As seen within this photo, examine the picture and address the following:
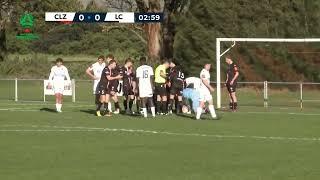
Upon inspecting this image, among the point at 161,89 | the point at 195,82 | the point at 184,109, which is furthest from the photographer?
the point at 184,109

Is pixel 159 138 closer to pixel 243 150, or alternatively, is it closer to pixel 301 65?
pixel 243 150

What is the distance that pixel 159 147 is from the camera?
16703 mm

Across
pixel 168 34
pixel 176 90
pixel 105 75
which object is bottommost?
pixel 176 90

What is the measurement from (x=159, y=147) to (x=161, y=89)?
10845 millimetres

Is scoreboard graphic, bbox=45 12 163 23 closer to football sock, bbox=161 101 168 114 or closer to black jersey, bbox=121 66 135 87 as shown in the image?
black jersey, bbox=121 66 135 87

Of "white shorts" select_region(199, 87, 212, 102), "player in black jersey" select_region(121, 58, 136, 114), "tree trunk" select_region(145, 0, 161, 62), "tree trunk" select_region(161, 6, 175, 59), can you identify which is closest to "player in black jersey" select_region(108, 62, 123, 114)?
"player in black jersey" select_region(121, 58, 136, 114)

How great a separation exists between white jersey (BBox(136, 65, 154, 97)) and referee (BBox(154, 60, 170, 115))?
46.3 inches

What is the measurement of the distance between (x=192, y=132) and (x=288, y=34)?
32.4 meters

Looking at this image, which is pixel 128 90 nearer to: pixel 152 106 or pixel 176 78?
pixel 176 78

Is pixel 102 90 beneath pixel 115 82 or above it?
beneath

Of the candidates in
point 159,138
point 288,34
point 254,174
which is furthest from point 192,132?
point 288,34

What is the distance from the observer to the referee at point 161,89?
1072 inches

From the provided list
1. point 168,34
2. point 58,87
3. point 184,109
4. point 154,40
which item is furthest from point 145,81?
point 168,34

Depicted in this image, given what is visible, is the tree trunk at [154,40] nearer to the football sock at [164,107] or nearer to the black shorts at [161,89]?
the football sock at [164,107]
